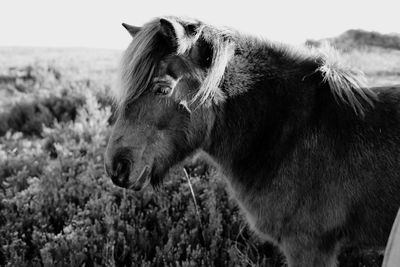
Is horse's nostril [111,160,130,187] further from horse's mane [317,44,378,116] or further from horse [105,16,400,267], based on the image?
horse's mane [317,44,378,116]

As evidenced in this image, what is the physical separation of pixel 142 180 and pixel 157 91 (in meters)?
0.65

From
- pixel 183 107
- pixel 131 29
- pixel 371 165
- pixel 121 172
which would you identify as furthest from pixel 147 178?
pixel 371 165

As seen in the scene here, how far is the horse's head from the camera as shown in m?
2.66

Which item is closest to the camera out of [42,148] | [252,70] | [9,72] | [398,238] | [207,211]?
[398,238]

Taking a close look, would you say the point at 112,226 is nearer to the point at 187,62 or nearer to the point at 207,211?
the point at 207,211

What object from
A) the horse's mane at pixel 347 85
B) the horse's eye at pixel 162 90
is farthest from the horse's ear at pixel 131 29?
the horse's mane at pixel 347 85

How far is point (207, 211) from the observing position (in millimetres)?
4695

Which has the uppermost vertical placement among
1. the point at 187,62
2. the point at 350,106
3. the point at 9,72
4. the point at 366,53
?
the point at 187,62

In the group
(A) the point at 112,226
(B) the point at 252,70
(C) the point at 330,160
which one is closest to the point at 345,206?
(C) the point at 330,160

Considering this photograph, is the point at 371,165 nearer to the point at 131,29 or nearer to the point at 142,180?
the point at 142,180

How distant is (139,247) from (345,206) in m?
2.36

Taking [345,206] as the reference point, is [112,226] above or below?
below

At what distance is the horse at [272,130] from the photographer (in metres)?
2.67

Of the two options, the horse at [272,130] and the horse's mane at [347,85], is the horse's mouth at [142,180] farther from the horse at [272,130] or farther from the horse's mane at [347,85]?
the horse's mane at [347,85]
